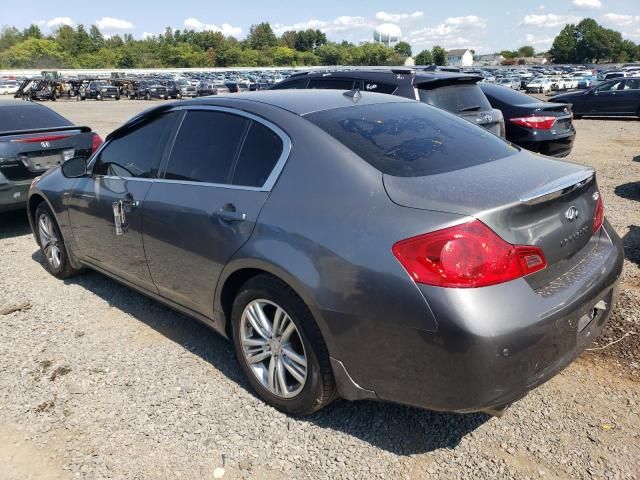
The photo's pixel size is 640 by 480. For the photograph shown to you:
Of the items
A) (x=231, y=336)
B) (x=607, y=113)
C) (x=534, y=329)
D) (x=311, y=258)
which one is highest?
(x=311, y=258)

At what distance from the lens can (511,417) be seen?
9.27ft

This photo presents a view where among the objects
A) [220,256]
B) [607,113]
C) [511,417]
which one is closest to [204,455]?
[220,256]

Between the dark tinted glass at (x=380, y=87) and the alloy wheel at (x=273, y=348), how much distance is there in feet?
13.1

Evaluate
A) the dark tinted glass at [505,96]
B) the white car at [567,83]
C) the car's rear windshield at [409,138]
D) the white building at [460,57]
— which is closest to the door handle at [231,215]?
the car's rear windshield at [409,138]

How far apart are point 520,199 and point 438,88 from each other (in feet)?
13.6

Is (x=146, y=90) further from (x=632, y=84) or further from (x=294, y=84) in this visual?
(x=294, y=84)

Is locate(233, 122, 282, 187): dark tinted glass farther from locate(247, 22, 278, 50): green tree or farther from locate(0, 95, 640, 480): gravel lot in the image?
locate(247, 22, 278, 50): green tree

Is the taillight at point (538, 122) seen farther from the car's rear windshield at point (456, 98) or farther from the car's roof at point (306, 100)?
the car's roof at point (306, 100)

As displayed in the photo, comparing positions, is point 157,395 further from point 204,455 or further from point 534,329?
point 534,329

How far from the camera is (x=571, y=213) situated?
2.59m

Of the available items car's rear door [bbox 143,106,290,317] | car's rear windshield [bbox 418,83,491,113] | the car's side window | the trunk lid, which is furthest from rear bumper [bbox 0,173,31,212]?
the car's side window

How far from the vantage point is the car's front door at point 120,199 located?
3.66 metres

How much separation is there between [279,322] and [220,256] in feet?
1.67

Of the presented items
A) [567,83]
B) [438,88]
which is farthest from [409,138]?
[567,83]
